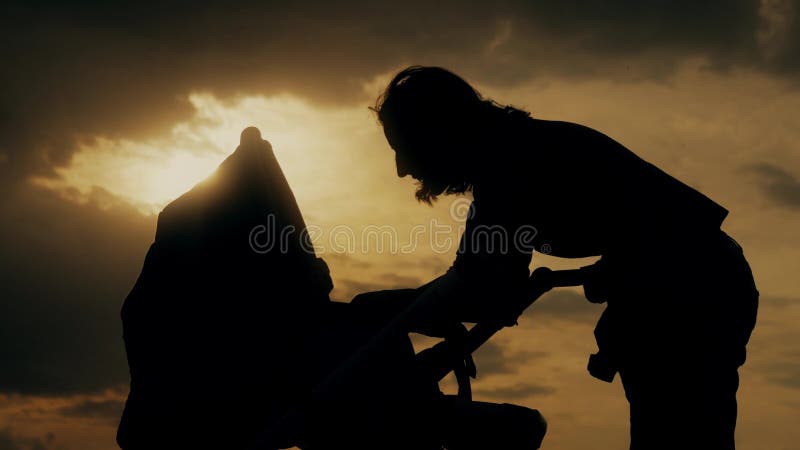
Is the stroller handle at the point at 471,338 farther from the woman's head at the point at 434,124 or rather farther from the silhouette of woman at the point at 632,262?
the woman's head at the point at 434,124

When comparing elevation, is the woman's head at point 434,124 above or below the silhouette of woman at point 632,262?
above

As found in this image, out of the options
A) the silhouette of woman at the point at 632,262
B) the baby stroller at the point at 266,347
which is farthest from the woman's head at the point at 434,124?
the baby stroller at the point at 266,347

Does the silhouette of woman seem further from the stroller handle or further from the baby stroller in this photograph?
the baby stroller

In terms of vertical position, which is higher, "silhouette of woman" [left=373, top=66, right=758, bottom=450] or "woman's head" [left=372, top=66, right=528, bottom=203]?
"woman's head" [left=372, top=66, right=528, bottom=203]

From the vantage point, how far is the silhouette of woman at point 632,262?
7.23ft

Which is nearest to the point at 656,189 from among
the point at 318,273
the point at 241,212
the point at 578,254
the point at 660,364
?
the point at 578,254

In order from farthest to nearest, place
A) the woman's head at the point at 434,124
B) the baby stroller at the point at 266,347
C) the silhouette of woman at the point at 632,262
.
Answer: the woman's head at the point at 434,124
the baby stroller at the point at 266,347
the silhouette of woman at the point at 632,262

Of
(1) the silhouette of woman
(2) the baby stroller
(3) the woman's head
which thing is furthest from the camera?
(3) the woman's head

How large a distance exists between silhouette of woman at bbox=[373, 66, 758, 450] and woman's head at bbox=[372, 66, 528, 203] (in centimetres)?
21

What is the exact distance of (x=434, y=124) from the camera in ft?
8.93

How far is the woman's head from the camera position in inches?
107

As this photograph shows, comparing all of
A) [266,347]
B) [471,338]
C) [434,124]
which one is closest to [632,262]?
[471,338]

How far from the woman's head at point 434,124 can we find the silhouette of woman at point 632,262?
21 centimetres

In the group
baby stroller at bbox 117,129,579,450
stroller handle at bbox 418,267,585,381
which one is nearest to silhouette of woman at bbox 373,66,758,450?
stroller handle at bbox 418,267,585,381
